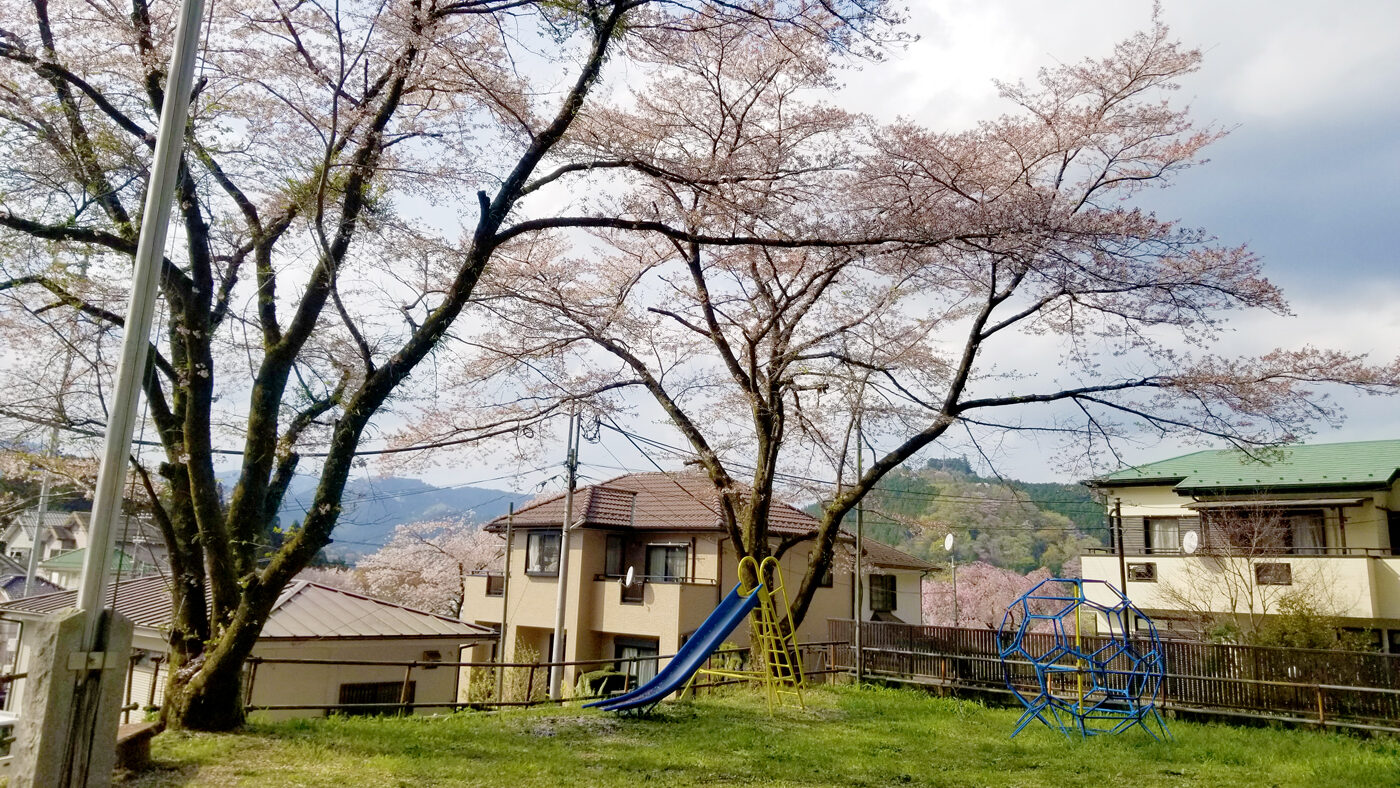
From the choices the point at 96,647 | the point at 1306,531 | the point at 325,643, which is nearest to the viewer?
the point at 96,647

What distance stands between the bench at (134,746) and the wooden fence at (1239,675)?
960cm

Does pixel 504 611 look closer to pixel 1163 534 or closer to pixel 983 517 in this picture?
pixel 1163 534

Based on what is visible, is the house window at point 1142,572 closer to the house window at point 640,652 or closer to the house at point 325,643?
the house window at point 640,652

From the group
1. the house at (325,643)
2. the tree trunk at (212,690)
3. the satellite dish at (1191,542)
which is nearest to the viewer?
the tree trunk at (212,690)

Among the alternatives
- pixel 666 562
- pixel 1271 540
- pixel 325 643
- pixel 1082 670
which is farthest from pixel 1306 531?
pixel 325 643

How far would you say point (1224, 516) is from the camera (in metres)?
19.1

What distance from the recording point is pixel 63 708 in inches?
152

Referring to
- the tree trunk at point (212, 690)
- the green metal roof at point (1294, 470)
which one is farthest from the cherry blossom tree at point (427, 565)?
the tree trunk at point (212, 690)

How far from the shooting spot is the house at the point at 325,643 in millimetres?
12945

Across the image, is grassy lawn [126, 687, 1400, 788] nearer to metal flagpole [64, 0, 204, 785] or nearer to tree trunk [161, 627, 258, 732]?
tree trunk [161, 627, 258, 732]

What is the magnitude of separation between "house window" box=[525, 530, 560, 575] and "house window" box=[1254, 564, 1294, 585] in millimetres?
15918

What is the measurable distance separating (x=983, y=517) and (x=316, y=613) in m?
32.4

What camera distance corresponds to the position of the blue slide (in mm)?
8773

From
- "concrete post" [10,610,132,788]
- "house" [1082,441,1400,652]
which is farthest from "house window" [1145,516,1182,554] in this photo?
"concrete post" [10,610,132,788]
